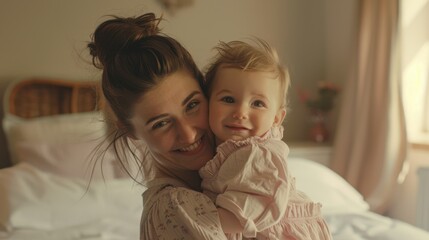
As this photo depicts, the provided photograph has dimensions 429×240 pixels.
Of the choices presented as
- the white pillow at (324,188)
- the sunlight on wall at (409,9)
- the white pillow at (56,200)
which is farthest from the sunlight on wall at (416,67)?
the white pillow at (56,200)

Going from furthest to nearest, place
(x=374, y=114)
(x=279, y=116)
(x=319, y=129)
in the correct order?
(x=319, y=129) → (x=374, y=114) → (x=279, y=116)

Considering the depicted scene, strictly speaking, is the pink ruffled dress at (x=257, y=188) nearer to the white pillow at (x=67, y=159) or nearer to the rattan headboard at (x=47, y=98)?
the white pillow at (x=67, y=159)

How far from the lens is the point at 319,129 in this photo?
316 cm

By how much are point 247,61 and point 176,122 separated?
0.17 m

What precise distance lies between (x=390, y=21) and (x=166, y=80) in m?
2.26

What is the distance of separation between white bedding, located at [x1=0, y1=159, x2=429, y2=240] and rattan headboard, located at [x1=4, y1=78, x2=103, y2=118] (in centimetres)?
55

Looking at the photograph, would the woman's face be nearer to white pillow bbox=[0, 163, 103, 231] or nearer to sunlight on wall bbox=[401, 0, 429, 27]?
white pillow bbox=[0, 163, 103, 231]

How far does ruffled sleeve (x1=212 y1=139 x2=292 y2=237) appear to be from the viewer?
2.02ft

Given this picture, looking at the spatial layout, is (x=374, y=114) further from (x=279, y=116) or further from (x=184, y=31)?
(x=279, y=116)

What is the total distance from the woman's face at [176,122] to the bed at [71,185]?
2.01ft

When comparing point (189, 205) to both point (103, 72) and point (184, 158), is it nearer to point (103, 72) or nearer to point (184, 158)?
point (184, 158)

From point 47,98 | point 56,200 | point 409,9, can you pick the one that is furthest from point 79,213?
point 409,9

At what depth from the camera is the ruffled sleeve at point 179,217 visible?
613 mm

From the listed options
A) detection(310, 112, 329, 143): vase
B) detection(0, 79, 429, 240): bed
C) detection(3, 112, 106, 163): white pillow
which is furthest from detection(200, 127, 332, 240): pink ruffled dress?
detection(310, 112, 329, 143): vase
